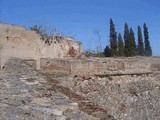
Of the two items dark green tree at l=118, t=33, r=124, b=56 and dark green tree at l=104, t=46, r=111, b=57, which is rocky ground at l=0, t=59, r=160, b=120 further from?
dark green tree at l=118, t=33, r=124, b=56

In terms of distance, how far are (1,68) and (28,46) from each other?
3121 millimetres

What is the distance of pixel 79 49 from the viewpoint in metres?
19.3

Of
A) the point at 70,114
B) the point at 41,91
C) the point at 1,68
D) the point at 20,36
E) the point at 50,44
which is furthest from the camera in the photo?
the point at 50,44

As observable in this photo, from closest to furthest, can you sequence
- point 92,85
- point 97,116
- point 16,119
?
point 16,119, point 97,116, point 92,85

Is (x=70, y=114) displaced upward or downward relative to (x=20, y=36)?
downward

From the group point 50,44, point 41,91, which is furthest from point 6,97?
point 50,44

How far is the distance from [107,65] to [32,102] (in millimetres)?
6831

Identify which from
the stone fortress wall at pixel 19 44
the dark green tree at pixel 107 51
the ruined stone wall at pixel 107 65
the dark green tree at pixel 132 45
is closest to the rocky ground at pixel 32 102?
the stone fortress wall at pixel 19 44

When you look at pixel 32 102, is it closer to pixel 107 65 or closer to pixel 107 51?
pixel 107 65

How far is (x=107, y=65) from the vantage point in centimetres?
1187

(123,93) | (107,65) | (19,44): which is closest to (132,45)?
(107,65)

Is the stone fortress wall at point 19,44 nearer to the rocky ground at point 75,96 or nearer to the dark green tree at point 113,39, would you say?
the rocky ground at point 75,96

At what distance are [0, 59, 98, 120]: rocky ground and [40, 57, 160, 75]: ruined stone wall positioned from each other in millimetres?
3852

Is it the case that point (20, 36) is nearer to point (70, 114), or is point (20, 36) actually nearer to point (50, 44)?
point (50, 44)
